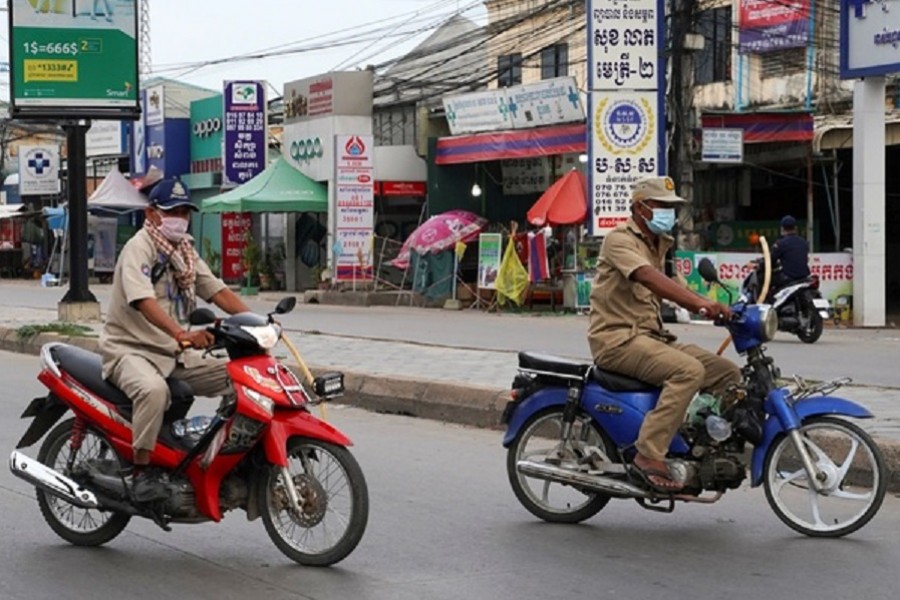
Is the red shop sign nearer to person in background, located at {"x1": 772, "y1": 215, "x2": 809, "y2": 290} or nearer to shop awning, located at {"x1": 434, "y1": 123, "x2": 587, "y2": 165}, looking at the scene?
shop awning, located at {"x1": 434, "y1": 123, "x2": 587, "y2": 165}

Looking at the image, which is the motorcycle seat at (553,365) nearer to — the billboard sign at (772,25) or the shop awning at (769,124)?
the shop awning at (769,124)

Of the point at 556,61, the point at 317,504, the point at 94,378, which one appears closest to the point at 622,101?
the point at 556,61

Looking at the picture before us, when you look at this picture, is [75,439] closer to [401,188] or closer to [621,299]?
[621,299]

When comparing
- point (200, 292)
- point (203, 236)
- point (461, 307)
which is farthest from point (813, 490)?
point (203, 236)

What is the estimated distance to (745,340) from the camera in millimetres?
6984

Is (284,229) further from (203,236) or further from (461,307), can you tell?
(461,307)

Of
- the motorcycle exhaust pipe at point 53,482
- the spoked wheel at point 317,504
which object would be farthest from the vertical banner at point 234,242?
the spoked wheel at point 317,504

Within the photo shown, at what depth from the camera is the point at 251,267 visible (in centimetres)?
3725

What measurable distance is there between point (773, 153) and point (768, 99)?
14.0ft

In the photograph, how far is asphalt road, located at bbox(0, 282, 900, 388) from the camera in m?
15.8

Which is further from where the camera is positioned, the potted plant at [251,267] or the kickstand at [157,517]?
the potted plant at [251,267]

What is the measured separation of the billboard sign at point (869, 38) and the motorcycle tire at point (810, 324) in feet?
15.2

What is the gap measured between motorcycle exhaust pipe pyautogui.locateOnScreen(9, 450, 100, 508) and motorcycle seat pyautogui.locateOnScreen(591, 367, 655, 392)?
8.19 ft

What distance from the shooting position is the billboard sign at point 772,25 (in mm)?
29422
